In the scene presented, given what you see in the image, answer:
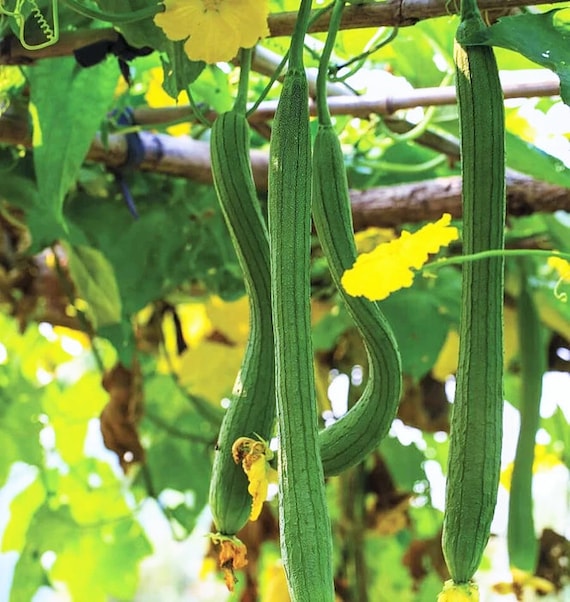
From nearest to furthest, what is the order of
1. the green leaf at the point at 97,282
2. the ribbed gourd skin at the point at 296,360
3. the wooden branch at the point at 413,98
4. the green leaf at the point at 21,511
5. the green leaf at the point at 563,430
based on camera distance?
the ribbed gourd skin at the point at 296,360 < the wooden branch at the point at 413,98 < the green leaf at the point at 97,282 < the green leaf at the point at 563,430 < the green leaf at the point at 21,511

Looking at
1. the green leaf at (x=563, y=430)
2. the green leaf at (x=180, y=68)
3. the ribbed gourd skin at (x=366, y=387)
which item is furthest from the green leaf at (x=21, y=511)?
the ribbed gourd skin at (x=366, y=387)

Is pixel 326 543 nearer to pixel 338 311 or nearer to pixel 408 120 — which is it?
pixel 408 120

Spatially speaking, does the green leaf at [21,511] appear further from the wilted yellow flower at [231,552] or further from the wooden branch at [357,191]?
the wilted yellow flower at [231,552]

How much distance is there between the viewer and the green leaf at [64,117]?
0.79 meters

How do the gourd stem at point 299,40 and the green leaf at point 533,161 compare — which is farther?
the green leaf at point 533,161

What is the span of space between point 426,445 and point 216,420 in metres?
0.40

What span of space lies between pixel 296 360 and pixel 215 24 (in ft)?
0.84

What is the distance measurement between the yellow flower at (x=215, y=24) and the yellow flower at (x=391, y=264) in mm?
175

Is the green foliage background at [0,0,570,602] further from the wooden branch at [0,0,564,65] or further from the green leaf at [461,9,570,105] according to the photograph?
the green leaf at [461,9,570,105]

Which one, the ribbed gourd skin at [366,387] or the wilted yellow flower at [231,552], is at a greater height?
the ribbed gourd skin at [366,387]

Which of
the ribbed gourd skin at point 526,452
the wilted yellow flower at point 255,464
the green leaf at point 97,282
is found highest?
the wilted yellow flower at point 255,464

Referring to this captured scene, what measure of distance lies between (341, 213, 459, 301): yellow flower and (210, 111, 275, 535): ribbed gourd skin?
0.22 ft

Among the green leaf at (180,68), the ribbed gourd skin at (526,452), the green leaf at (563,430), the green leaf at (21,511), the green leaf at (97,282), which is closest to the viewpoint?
the green leaf at (180,68)

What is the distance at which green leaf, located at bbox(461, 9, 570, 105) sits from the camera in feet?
1.62
